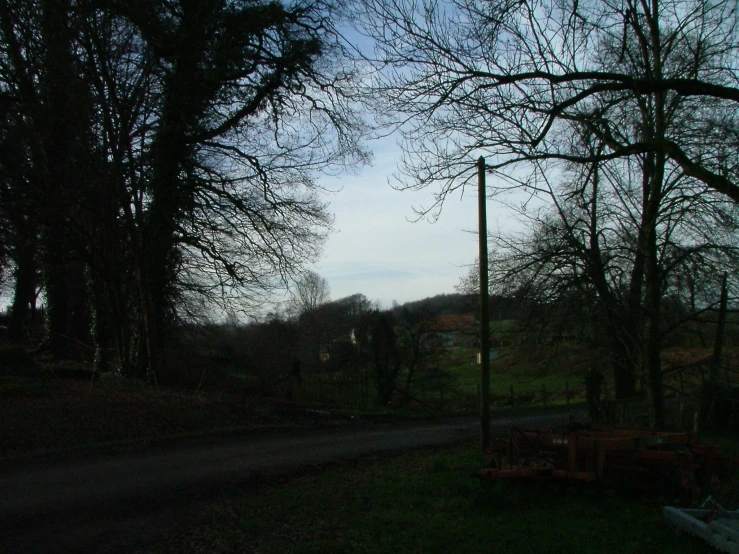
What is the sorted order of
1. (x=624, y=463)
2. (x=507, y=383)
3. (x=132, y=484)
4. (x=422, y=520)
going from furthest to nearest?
(x=507, y=383) → (x=624, y=463) → (x=132, y=484) → (x=422, y=520)

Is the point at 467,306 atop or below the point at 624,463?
atop

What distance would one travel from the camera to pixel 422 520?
8008mm

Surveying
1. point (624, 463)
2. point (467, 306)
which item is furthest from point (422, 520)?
point (467, 306)

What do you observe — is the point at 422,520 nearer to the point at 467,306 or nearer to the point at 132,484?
the point at 132,484

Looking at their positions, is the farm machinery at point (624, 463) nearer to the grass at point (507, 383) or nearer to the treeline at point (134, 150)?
the treeline at point (134, 150)

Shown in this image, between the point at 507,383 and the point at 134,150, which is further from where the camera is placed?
the point at 507,383

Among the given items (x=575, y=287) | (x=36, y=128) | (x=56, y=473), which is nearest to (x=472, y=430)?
(x=575, y=287)

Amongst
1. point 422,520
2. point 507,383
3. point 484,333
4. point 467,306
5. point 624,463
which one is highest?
point 467,306

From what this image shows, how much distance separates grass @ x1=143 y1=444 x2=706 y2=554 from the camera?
278 inches

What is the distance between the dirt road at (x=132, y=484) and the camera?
718cm

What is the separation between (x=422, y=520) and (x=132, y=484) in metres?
4.27

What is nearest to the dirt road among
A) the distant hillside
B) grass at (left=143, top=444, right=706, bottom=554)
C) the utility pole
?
grass at (left=143, top=444, right=706, bottom=554)

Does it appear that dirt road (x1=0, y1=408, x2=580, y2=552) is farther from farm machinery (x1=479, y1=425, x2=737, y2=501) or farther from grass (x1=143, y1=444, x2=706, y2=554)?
farm machinery (x1=479, y1=425, x2=737, y2=501)

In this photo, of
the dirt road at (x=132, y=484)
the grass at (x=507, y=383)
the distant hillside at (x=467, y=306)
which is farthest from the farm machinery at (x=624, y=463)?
the grass at (x=507, y=383)
